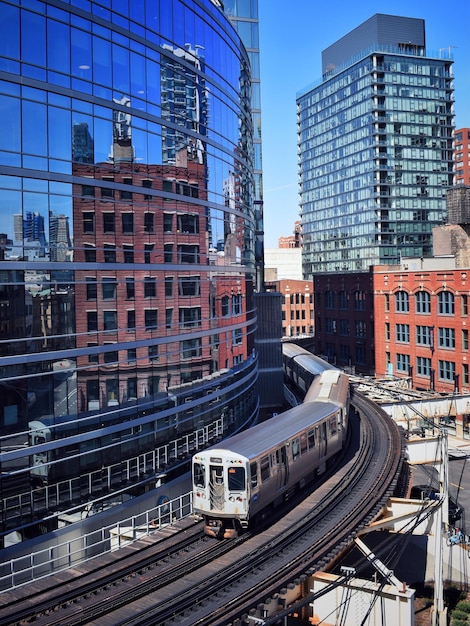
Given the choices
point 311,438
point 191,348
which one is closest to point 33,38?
point 191,348

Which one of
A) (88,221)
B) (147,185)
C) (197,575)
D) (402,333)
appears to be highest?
(147,185)

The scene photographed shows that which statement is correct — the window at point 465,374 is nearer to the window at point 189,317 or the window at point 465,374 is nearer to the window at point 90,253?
the window at point 189,317

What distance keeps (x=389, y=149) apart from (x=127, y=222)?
82.8 m

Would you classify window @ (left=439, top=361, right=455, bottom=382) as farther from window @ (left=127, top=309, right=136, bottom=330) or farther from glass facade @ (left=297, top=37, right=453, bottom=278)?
glass facade @ (left=297, top=37, right=453, bottom=278)

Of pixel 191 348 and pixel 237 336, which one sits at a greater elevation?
pixel 237 336

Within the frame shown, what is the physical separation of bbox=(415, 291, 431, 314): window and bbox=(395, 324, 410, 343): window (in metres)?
2.62

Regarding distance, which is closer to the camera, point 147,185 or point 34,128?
point 34,128

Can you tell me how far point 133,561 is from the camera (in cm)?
1883

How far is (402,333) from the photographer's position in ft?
204

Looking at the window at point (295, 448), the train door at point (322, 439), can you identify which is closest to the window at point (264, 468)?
the window at point (295, 448)

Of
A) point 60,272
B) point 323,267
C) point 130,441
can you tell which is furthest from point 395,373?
point 323,267


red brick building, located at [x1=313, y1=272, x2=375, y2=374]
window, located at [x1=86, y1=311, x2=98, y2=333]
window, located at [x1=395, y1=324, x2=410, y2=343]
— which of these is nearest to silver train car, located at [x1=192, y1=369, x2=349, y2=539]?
window, located at [x1=86, y1=311, x2=98, y2=333]

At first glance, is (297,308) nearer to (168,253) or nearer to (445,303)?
(445,303)

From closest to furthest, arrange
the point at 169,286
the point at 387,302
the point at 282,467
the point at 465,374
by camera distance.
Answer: the point at 282,467, the point at 169,286, the point at 465,374, the point at 387,302
